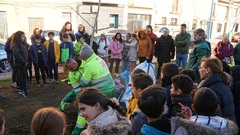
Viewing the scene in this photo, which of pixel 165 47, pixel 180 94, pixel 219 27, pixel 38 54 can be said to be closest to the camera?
pixel 180 94

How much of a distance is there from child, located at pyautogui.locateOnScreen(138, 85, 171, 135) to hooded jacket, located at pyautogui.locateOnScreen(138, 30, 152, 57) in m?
5.99

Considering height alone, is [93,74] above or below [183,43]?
below

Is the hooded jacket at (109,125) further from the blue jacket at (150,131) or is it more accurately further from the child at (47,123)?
the child at (47,123)

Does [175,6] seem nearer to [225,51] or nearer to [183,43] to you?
[225,51]

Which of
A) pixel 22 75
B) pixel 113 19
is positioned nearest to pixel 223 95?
pixel 22 75

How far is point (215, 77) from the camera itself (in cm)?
302

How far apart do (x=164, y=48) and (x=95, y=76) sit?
4.51m

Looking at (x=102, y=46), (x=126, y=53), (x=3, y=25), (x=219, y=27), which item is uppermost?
(x=219, y=27)

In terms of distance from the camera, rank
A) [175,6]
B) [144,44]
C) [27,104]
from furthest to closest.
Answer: [175,6] → [144,44] → [27,104]

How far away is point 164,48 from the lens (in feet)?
25.4

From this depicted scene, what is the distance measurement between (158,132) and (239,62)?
22.5 ft

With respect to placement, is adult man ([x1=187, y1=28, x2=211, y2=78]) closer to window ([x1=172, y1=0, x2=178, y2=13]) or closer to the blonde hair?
the blonde hair

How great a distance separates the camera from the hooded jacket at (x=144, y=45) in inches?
312

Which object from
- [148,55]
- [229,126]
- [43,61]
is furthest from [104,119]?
[148,55]
